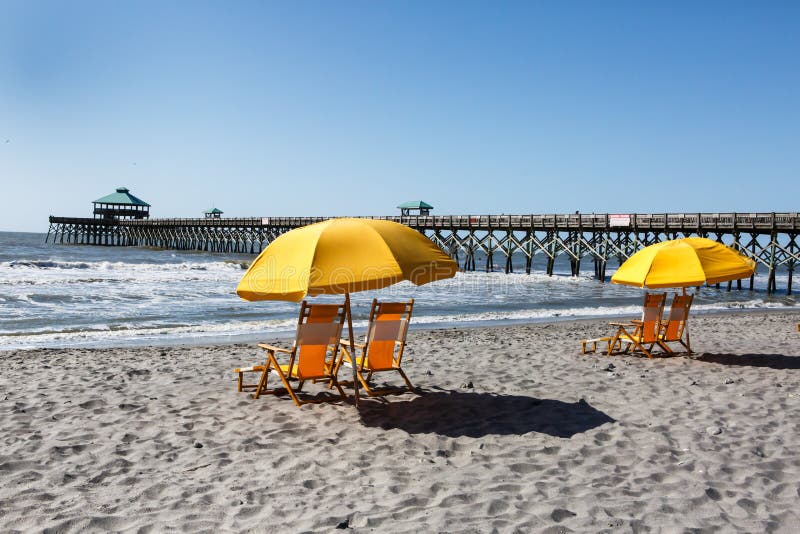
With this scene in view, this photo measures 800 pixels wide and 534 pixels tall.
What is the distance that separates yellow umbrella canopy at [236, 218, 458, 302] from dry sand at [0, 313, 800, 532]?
1.03 m

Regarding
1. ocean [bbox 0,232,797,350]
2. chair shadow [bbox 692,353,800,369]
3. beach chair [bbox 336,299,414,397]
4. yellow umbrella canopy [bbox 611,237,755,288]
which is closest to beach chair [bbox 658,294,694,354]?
chair shadow [bbox 692,353,800,369]

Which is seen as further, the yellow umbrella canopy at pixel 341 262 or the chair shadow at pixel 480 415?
the chair shadow at pixel 480 415

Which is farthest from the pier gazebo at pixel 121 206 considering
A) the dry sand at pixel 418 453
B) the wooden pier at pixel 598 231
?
the dry sand at pixel 418 453

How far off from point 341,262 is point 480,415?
64.7 inches

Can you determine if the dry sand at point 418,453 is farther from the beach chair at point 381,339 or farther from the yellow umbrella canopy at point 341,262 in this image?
the yellow umbrella canopy at point 341,262

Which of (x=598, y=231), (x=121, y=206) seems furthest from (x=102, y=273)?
(x=121, y=206)

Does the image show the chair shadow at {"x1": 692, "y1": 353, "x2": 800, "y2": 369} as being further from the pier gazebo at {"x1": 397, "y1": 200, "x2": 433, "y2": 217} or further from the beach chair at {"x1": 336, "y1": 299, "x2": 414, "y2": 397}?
the pier gazebo at {"x1": 397, "y1": 200, "x2": 433, "y2": 217}

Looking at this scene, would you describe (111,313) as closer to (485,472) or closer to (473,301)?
(473,301)

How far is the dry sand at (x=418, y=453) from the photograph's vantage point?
307cm

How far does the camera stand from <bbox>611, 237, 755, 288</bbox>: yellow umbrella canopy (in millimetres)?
6883

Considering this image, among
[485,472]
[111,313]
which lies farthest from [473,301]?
[485,472]

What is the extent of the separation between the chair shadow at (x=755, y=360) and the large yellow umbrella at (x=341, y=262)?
4.43 m

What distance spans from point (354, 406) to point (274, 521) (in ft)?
6.96

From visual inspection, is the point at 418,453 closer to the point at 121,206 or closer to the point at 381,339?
the point at 381,339
